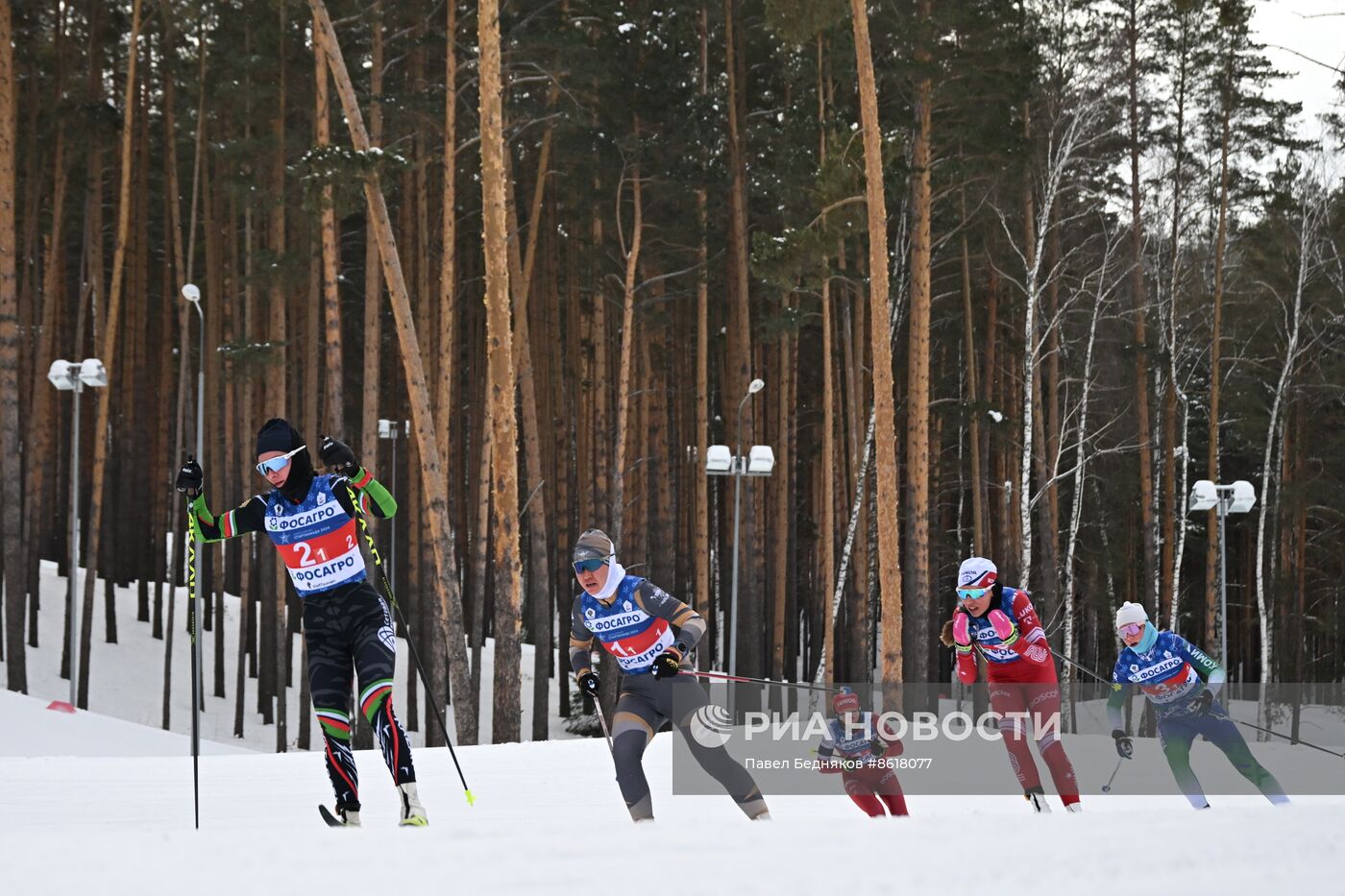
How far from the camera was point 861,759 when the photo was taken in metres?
7.52

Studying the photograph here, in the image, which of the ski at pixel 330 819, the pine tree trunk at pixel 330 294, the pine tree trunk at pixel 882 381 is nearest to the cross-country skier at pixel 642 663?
the ski at pixel 330 819

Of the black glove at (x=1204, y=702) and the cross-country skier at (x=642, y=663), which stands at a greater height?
the cross-country skier at (x=642, y=663)

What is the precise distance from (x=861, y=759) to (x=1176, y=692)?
10.3ft

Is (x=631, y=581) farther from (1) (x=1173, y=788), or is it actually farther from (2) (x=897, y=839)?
(1) (x=1173, y=788)

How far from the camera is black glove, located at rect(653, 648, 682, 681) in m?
6.54

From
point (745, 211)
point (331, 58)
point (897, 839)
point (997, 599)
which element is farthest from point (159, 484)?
point (897, 839)

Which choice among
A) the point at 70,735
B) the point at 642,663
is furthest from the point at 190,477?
the point at 70,735

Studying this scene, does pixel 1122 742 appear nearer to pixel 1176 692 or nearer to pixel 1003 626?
pixel 1176 692

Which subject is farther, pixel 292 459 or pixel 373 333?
pixel 373 333

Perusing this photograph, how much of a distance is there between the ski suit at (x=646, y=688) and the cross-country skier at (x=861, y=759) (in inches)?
35.0

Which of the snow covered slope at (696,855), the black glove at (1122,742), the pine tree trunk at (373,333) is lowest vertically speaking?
the black glove at (1122,742)

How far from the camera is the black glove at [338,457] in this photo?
20.1 feet

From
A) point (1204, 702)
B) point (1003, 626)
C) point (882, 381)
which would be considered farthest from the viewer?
point (882, 381)

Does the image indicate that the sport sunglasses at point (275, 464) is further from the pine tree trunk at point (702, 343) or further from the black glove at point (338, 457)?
the pine tree trunk at point (702, 343)
